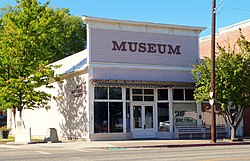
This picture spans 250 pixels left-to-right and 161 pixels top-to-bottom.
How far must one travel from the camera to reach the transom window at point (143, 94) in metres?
29.4

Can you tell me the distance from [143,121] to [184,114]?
3228mm

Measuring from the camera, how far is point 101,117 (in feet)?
90.8

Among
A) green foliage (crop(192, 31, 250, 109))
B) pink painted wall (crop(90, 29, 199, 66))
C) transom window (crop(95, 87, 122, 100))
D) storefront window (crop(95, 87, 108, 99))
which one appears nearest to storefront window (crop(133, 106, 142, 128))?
transom window (crop(95, 87, 122, 100))

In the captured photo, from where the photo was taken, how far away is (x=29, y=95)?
90.3 ft

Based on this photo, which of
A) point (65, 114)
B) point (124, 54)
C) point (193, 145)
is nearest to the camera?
point (193, 145)

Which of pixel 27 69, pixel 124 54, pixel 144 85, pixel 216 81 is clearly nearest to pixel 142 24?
pixel 124 54

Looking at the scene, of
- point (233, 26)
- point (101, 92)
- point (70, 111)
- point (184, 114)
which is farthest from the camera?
point (233, 26)

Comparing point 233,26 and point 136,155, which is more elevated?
point 233,26

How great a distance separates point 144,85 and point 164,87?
1650 millimetres

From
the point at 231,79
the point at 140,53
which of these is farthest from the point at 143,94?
the point at 231,79

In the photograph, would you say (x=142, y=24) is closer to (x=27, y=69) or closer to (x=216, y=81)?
(x=216, y=81)

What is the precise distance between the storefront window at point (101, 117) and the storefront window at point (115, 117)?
35cm

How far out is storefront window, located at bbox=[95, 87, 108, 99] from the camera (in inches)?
1091

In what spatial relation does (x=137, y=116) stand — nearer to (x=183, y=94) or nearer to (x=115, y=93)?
(x=115, y=93)
